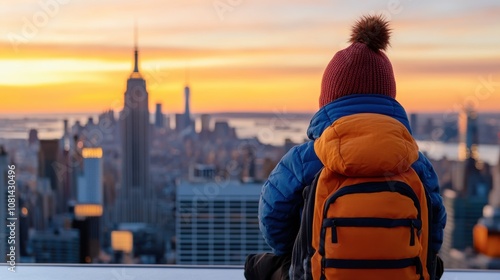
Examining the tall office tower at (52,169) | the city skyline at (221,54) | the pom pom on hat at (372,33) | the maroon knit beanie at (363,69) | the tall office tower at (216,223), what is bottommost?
the tall office tower at (216,223)

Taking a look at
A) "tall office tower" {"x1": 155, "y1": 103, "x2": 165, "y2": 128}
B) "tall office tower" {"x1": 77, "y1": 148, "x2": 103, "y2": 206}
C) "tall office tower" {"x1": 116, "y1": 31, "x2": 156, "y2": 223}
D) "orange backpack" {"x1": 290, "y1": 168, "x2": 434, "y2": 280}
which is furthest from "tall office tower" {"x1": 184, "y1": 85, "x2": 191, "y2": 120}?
"orange backpack" {"x1": 290, "y1": 168, "x2": 434, "y2": 280}

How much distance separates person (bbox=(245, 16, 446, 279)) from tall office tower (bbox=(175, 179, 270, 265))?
10973 mm

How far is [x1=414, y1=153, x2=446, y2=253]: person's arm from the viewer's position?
1255 mm

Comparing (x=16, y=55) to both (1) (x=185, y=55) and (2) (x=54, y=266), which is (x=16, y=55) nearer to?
(2) (x=54, y=266)

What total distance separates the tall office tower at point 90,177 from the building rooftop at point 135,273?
16749 mm

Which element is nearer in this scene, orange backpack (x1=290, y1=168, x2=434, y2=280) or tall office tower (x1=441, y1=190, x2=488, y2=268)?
orange backpack (x1=290, y1=168, x2=434, y2=280)

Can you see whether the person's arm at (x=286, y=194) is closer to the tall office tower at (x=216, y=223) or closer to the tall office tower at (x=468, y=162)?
the tall office tower at (x=468, y=162)

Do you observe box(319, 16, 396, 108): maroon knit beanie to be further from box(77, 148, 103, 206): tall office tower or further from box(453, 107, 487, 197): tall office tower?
box(77, 148, 103, 206): tall office tower

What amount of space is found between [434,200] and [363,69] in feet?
0.91

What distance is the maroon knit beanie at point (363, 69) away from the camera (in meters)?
1.25

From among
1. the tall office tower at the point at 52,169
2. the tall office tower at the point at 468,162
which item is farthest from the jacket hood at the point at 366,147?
the tall office tower at the point at 52,169

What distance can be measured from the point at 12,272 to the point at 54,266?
134mm

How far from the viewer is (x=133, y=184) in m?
19.7

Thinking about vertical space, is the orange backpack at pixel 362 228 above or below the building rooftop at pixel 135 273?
above
